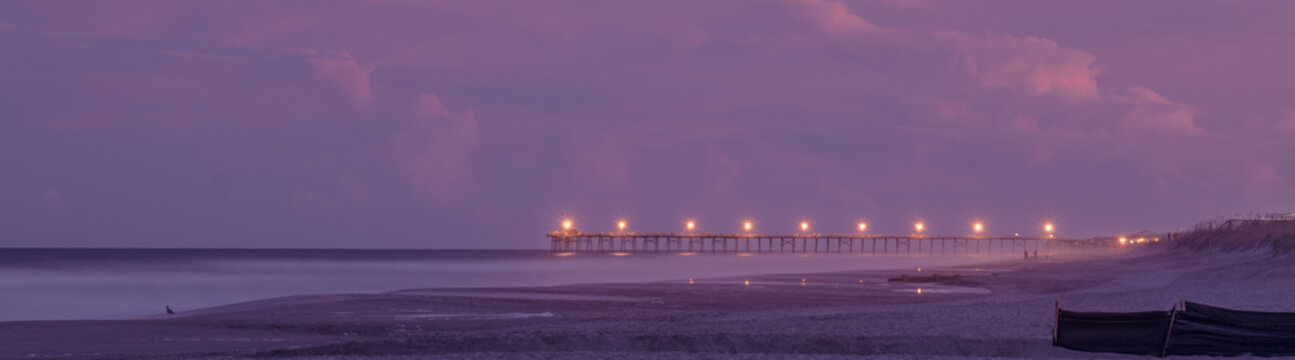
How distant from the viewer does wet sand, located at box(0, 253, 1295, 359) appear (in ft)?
46.1

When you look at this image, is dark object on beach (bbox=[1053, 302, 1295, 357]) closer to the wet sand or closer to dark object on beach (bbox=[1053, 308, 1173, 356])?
dark object on beach (bbox=[1053, 308, 1173, 356])

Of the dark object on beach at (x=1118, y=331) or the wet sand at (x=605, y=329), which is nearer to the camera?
the dark object on beach at (x=1118, y=331)

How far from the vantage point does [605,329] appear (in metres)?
17.0

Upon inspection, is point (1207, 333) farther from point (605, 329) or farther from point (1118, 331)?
point (605, 329)

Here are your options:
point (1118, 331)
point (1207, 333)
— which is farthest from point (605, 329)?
point (1207, 333)

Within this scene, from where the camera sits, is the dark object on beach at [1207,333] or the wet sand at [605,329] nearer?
the dark object on beach at [1207,333]

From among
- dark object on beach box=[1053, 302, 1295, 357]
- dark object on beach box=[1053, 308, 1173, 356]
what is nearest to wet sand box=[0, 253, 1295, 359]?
dark object on beach box=[1053, 308, 1173, 356]

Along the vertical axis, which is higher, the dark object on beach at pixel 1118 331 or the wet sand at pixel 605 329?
the dark object on beach at pixel 1118 331

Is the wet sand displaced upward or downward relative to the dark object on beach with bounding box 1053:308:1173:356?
downward

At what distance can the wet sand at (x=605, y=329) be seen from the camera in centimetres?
1405

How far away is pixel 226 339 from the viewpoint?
1653cm

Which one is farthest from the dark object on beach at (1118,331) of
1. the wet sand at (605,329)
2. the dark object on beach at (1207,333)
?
the wet sand at (605,329)

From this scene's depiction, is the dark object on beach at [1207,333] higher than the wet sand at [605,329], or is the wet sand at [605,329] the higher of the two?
the dark object on beach at [1207,333]

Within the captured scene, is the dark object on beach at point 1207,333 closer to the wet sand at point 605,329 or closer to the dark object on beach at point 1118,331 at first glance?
the dark object on beach at point 1118,331
